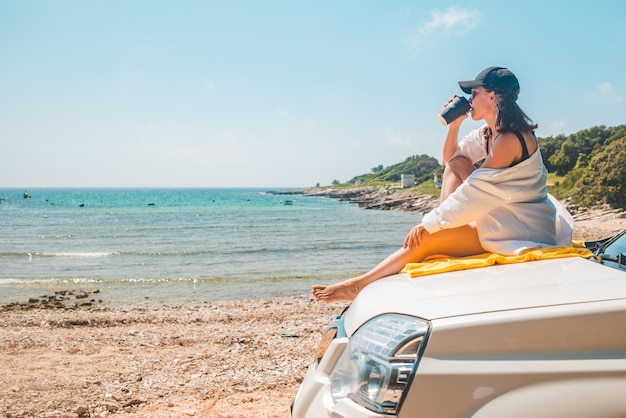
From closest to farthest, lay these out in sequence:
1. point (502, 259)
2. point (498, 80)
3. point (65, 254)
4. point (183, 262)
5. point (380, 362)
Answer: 1. point (380, 362)
2. point (502, 259)
3. point (498, 80)
4. point (183, 262)
5. point (65, 254)

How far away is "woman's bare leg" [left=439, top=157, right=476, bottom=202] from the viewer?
3.50m

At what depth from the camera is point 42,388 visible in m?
5.01

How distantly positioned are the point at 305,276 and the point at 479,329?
14356mm

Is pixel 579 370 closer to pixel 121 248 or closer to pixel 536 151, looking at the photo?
pixel 536 151

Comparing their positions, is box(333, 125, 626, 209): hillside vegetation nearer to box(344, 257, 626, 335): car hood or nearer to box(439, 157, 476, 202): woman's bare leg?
box(439, 157, 476, 202): woman's bare leg

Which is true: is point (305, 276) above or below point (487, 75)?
below

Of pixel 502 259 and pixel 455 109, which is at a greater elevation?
pixel 455 109

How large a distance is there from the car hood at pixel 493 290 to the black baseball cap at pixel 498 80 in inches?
54.8

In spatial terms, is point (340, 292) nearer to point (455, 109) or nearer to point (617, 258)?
point (617, 258)

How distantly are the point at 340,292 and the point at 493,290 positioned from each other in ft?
4.59

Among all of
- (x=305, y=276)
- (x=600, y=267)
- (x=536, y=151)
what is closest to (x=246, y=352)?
(x=536, y=151)

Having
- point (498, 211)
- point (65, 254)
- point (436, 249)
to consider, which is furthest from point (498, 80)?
point (65, 254)

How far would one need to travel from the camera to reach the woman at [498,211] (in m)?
2.85

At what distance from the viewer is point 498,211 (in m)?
2.94
